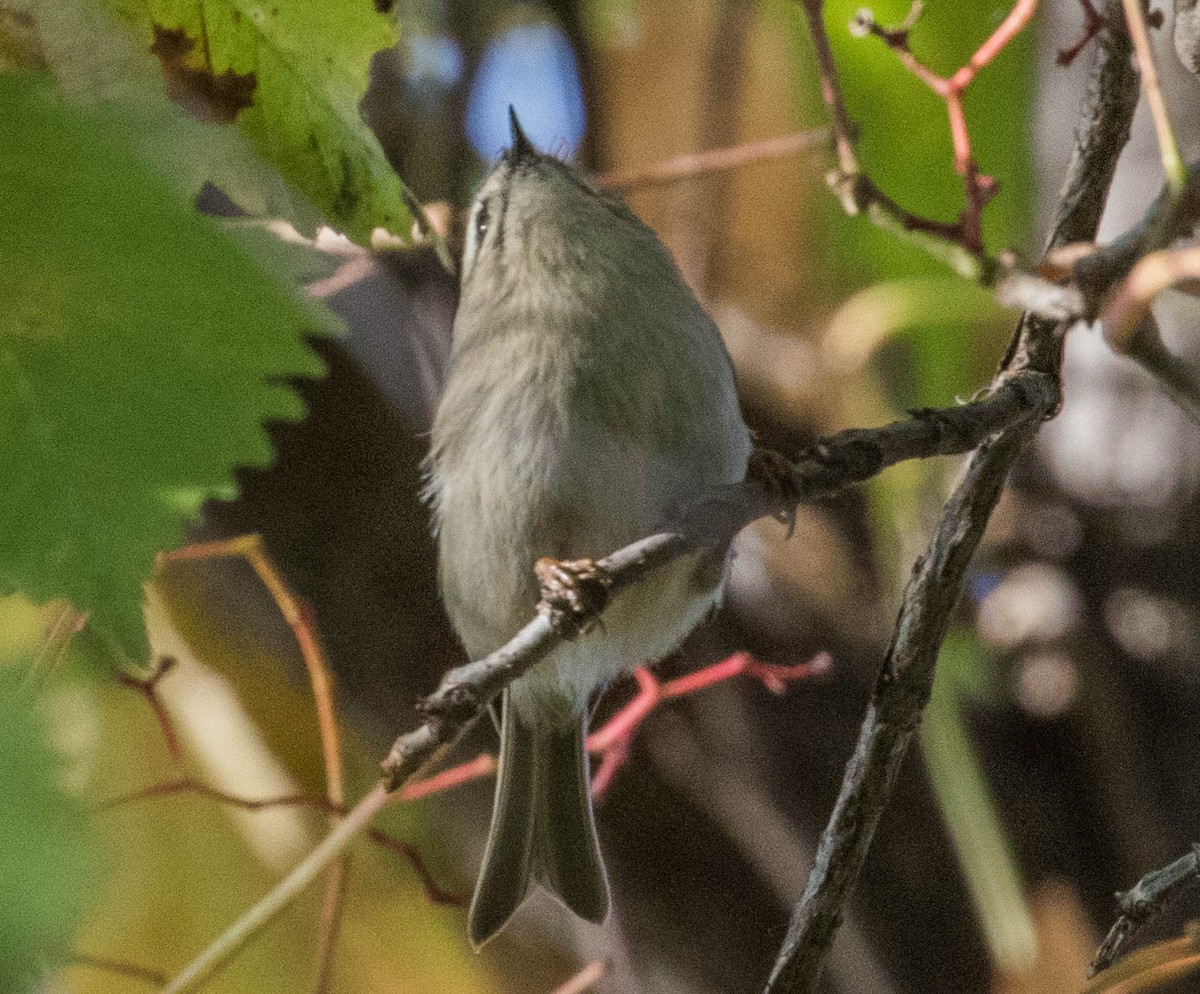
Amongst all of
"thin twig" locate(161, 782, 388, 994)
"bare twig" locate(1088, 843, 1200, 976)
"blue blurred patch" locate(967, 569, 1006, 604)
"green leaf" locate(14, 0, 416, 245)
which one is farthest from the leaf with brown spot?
"blue blurred patch" locate(967, 569, 1006, 604)

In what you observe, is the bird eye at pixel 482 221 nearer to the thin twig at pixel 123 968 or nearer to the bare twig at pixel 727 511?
the bare twig at pixel 727 511

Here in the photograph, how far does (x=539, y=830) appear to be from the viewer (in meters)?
0.69

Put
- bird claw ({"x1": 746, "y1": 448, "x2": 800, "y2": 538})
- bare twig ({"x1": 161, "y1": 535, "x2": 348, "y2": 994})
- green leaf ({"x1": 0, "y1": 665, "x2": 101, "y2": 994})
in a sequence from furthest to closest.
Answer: bare twig ({"x1": 161, "y1": 535, "x2": 348, "y2": 994})
bird claw ({"x1": 746, "y1": 448, "x2": 800, "y2": 538})
green leaf ({"x1": 0, "y1": 665, "x2": 101, "y2": 994})

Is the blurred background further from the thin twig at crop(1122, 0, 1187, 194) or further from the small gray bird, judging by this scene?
the thin twig at crop(1122, 0, 1187, 194)

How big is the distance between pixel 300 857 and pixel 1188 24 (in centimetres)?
50

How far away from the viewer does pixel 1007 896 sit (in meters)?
0.68

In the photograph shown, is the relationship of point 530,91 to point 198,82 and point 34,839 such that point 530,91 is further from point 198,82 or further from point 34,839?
point 34,839

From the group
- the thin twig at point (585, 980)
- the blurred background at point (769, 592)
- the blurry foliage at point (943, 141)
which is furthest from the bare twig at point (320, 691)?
the blurry foliage at point (943, 141)

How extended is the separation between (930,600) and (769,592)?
297 mm

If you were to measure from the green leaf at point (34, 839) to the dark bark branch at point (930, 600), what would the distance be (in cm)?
31

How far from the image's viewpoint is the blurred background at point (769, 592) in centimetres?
62

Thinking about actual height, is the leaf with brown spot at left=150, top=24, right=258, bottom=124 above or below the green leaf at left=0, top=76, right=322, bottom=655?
above

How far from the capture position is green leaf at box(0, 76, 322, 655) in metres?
0.26

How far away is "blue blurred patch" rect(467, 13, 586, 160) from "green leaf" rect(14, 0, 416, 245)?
0.30 metres
